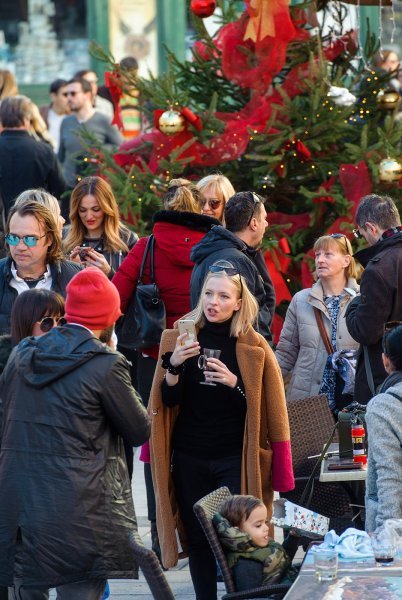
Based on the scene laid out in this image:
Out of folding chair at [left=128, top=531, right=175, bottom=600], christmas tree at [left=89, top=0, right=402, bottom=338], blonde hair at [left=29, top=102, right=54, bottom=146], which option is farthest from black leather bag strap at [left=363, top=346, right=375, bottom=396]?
blonde hair at [left=29, top=102, right=54, bottom=146]

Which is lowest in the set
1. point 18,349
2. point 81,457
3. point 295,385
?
point 295,385

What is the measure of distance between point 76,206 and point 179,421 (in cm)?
226

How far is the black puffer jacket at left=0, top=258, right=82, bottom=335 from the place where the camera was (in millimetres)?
6609

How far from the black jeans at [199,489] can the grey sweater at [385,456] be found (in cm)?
106

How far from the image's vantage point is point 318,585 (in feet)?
14.2

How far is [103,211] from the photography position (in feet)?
26.5

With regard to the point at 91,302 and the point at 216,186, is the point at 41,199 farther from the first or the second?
the point at 91,302

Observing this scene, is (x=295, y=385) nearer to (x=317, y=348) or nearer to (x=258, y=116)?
(x=317, y=348)

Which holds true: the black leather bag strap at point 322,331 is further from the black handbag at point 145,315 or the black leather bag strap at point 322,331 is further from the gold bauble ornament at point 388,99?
the gold bauble ornament at point 388,99

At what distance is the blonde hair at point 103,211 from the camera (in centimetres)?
802

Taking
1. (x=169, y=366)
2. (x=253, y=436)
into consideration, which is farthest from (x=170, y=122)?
(x=253, y=436)

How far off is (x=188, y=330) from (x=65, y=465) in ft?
3.90

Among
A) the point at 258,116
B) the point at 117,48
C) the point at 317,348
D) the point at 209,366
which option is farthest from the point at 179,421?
the point at 117,48

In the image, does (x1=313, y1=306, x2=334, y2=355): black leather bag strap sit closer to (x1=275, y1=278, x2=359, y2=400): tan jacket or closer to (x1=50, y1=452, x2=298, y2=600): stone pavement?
(x1=275, y1=278, x2=359, y2=400): tan jacket
